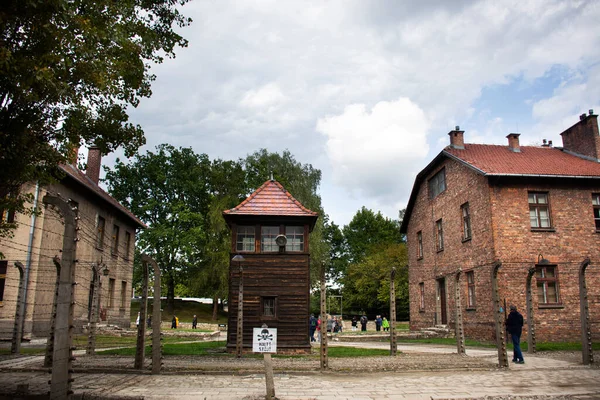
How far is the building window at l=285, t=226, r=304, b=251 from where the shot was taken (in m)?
18.4

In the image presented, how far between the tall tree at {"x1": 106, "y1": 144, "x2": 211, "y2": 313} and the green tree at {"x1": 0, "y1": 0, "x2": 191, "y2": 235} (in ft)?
114

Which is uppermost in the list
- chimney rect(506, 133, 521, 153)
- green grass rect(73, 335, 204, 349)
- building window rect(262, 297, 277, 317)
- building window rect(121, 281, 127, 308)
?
chimney rect(506, 133, 521, 153)

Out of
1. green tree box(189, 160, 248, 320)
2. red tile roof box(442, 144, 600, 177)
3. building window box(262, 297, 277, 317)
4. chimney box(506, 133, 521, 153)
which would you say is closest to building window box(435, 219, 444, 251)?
red tile roof box(442, 144, 600, 177)

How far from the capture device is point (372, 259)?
57.1 meters

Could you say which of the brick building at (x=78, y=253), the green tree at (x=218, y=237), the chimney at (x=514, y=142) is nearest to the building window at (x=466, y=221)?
the chimney at (x=514, y=142)

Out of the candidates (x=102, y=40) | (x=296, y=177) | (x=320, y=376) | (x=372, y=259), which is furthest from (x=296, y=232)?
(x=372, y=259)

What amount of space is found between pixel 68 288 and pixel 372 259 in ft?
170

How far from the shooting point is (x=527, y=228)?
73.4ft

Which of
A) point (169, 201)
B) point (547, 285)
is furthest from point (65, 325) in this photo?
point (169, 201)

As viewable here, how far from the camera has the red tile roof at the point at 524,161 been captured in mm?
22891

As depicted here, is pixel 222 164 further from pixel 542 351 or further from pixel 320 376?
pixel 320 376

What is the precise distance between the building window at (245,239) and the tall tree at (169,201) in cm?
2695

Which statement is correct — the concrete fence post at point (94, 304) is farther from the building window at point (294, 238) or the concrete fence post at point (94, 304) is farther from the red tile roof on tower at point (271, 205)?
the building window at point (294, 238)

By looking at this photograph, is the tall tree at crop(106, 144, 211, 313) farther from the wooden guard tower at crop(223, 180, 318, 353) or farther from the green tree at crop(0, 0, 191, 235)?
the green tree at crop(0, 0, 191, 235)
